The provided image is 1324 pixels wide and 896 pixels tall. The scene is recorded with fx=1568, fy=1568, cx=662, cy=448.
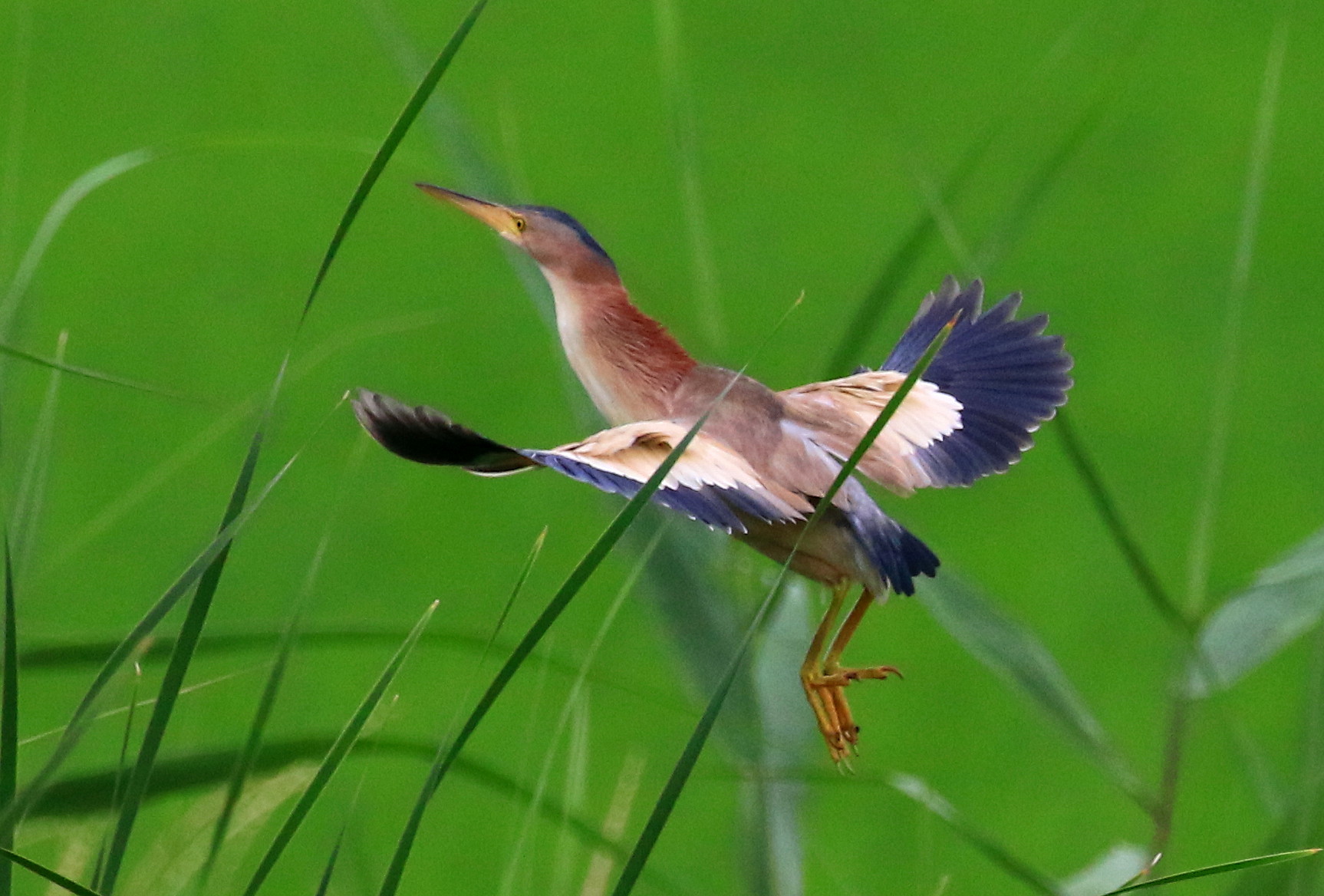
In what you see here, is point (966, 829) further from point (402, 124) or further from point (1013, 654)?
point (402, 124)

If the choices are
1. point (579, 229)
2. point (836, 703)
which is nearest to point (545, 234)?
point (579, 229)

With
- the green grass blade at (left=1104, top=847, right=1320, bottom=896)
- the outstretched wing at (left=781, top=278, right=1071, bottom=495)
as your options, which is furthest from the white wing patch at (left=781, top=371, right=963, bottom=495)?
the green grass blade at (left=1104, top=847, right=1320, bottom=896)

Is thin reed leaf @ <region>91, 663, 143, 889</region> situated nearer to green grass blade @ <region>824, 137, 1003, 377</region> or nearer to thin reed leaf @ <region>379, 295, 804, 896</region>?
thin reed leaf @ <region>379, 295, 804, 896</region>

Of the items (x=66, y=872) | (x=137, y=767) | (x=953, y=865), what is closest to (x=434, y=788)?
(x=137, y=767)

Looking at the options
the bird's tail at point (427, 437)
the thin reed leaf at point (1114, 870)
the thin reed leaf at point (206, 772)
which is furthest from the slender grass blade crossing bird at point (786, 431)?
the thin reed leaf at point (1114, 870)

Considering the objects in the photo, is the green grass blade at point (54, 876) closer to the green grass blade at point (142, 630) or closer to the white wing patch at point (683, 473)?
the green grass blade at point (142, 630)
